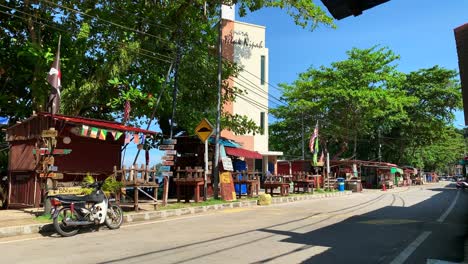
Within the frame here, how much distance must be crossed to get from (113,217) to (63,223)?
60.0 inches

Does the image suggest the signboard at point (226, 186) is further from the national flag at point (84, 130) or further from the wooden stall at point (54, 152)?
the national flag at point (84, 130)

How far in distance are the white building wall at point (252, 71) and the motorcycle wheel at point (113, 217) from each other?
24.4 metres

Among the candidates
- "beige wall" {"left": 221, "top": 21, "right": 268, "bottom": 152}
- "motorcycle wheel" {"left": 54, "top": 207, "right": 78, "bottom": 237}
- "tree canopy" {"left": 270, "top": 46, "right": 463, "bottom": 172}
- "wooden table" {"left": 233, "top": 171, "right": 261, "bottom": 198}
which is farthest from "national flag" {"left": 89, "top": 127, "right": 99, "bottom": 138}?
"tree canopy" {"left": 270, "top": 46, "right": 463, "bottom": 172}

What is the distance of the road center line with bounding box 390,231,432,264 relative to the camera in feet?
24.7

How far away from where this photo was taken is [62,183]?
14102 mm

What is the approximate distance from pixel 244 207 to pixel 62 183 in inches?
293

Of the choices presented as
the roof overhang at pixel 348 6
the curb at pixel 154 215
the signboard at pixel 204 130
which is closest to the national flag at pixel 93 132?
the curb at pixel 154 215

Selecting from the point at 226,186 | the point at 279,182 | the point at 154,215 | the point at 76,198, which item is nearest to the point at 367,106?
the point at 279,182

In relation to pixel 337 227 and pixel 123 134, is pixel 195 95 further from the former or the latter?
pixel 337 227

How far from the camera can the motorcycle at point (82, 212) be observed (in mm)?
10266

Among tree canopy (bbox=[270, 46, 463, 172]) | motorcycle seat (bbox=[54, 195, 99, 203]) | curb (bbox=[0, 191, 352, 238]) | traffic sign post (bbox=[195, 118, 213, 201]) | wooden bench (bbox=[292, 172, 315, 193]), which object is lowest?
curb (bbox=[0, 191, 352, 238])

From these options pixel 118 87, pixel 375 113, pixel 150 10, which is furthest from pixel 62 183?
pixel 375 113

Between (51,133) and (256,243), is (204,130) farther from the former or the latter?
(256,243)

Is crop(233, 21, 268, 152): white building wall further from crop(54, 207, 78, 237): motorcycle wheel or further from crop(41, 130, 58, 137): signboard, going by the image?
crop(54, 207, 78, 237): motorcycle wheel
